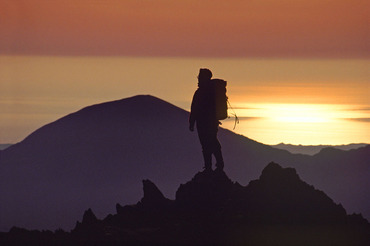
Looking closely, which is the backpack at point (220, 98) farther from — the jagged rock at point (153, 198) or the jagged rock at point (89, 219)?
the jagged rock at point (89, 219)

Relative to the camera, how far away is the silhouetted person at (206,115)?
116 ft

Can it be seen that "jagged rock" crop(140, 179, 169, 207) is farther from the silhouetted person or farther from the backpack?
the backpack

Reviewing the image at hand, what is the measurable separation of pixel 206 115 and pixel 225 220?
14.9 feet

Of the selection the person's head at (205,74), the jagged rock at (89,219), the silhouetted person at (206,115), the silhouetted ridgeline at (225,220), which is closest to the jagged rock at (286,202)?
the silhouetted ridgeline at (225,220)

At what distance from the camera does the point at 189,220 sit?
112ft

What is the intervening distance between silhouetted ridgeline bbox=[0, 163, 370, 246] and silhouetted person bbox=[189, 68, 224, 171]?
0.92 meters

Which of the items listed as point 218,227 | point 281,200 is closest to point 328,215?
point 281,200

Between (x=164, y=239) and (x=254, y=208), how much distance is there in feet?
14.2

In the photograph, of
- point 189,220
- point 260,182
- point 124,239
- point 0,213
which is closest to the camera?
point 124,239

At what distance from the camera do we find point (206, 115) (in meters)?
35.7

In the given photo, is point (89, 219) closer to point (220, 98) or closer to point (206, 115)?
point (206, 115)

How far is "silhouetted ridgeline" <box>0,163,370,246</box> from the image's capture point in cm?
3259

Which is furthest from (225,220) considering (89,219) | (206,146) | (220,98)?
(89,219)

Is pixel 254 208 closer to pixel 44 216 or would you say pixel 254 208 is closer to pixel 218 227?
pixel 218 227
